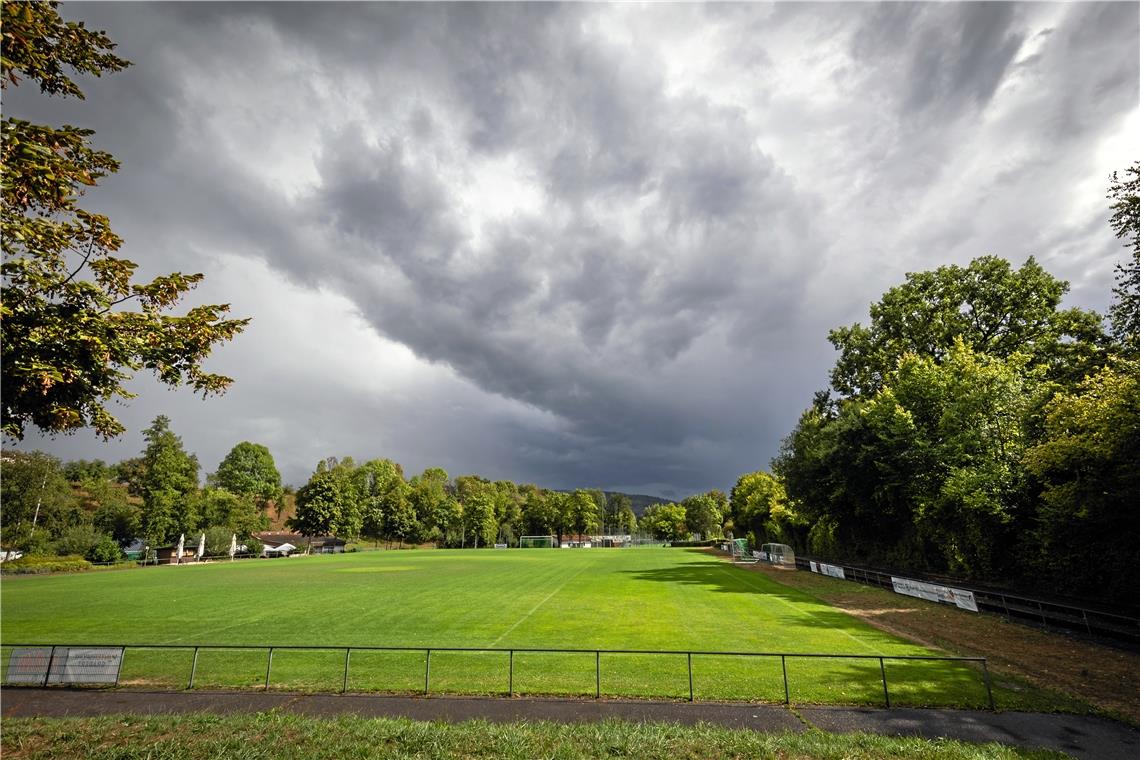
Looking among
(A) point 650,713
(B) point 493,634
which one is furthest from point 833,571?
(A) point 650,713

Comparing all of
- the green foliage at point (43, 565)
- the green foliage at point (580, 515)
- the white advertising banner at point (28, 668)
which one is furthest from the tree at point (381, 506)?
the white advertising banner at point (28, 668)

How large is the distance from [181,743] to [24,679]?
37.0ft

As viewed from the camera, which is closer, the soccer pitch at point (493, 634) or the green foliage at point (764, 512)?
the soccer pitch at point (493, 634)

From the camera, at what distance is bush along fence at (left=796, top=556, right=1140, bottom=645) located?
64.2ft

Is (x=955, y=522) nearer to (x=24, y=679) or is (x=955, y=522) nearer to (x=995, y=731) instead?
(x=995, y=731)

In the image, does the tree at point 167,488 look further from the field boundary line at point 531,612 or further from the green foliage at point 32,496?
the field boundary line at point 531,612

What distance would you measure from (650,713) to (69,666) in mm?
17185

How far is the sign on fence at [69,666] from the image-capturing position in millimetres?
15297

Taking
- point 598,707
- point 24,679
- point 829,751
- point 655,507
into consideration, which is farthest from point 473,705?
point 655,507

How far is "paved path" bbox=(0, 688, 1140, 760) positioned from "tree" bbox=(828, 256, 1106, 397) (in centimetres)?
3229

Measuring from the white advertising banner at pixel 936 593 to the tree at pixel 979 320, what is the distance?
17.7 metres

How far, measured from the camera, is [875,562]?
48.0 m

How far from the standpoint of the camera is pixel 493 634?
883 inches

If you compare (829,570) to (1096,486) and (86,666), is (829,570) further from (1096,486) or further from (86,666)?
(86,666)
